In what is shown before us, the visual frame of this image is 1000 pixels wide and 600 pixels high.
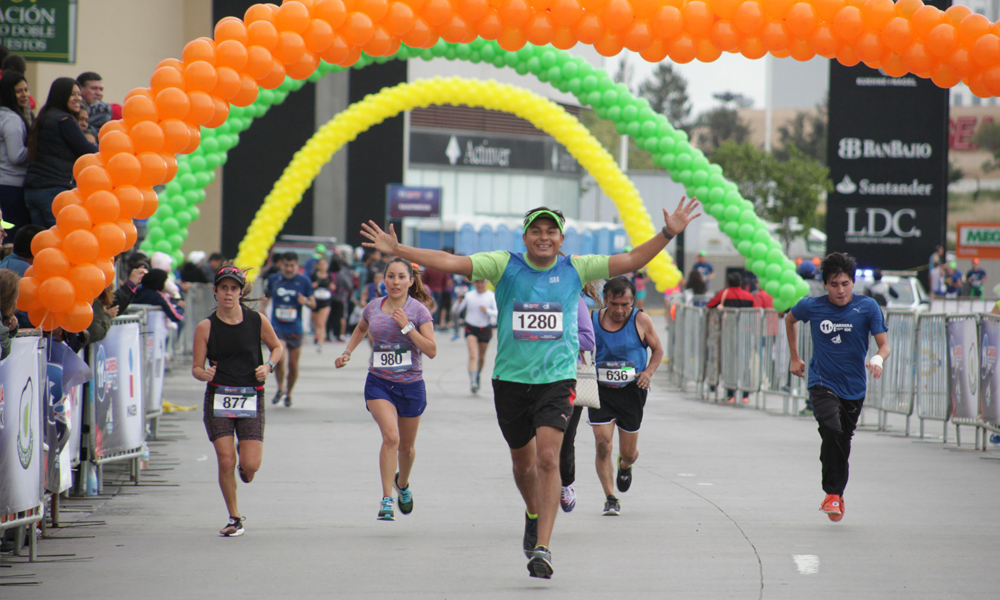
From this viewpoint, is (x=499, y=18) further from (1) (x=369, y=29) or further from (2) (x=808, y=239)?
(2) (x=808, y=239)

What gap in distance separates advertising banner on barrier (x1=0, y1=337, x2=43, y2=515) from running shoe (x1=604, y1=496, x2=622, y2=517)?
151 inches

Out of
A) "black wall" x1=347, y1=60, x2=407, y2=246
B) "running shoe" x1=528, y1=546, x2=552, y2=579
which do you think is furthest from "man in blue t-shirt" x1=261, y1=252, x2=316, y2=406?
"black wall" x1=347, y1=60, x2=407, y2=246

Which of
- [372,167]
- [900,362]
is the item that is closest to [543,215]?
[900,362]

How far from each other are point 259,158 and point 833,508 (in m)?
33.9

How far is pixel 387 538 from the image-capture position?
23.9 ft

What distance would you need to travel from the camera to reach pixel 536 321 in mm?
6352

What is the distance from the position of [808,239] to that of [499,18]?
45.9 metres

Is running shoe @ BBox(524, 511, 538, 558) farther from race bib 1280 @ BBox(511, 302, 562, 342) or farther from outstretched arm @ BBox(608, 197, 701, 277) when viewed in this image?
outstretched arm @ BBox(608, 197, 701, 277)

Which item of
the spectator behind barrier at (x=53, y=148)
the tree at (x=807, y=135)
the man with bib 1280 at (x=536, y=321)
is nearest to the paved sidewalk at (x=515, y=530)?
the man with bib 1280 at (x=536, y=321)

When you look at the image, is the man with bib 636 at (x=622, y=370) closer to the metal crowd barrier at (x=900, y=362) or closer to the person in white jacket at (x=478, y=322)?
the metal crowd barrier at (x=900, y=362)

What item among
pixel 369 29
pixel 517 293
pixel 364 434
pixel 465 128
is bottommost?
pixel 364 434

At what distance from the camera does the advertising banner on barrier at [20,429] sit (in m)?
6.13

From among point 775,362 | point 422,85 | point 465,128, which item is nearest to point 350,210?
point 465,128

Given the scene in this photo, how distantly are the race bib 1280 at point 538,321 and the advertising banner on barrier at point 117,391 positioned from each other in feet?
13.0
